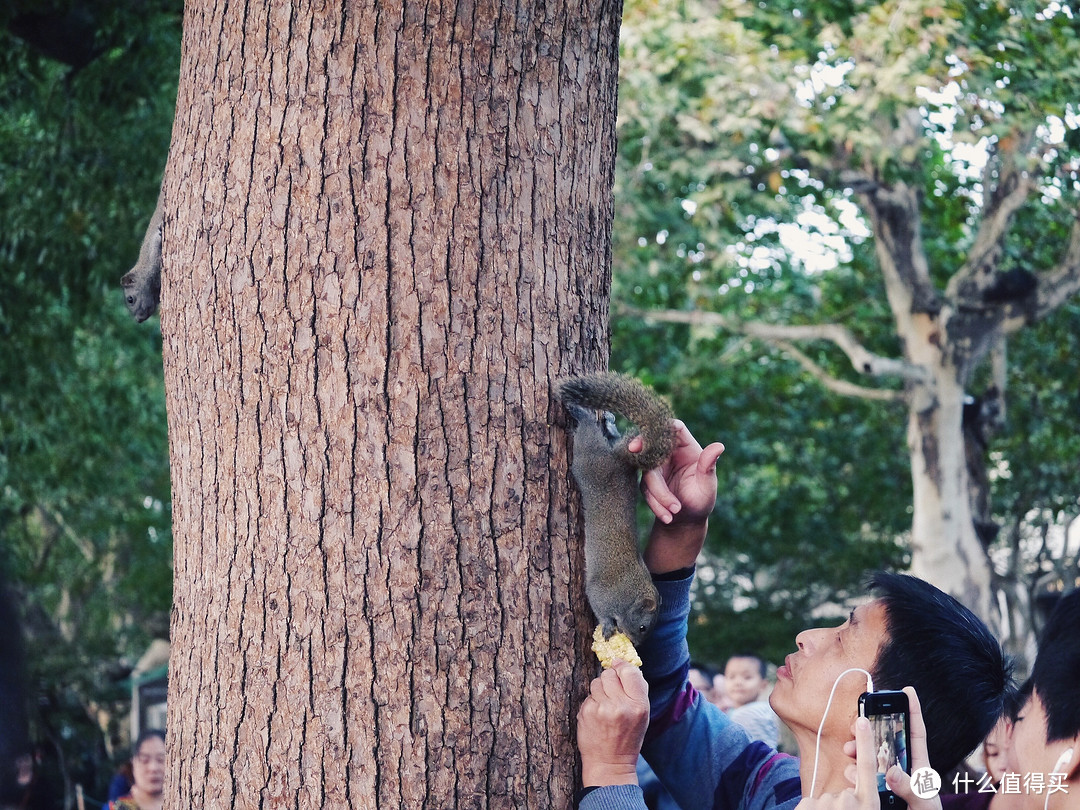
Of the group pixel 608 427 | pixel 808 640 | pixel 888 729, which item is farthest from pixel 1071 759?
pixel 608 427

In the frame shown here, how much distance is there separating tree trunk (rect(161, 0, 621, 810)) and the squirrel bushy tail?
63 millimetres

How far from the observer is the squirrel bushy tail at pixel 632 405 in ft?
6.76

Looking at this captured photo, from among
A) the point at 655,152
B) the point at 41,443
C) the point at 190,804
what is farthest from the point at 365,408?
the point at 655,152

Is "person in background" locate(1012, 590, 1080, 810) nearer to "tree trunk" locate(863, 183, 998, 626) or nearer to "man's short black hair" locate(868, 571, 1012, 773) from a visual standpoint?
"man's short black hair" locate(868, 571, 1012, 773)

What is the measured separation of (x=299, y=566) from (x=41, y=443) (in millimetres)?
7393

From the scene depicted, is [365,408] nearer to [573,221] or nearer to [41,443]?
[573,221]

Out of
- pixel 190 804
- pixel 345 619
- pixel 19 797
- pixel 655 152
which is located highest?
pixel 655 152

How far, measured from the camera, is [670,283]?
11469mm

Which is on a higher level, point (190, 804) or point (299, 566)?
point (299, 566)

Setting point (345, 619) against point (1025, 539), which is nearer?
point (345, 619)

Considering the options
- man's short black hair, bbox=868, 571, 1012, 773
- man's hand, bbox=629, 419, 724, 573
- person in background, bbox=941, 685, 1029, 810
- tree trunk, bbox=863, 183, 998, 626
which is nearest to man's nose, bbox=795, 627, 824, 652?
man's short black hair, bbox=868, 571, 1012, 773

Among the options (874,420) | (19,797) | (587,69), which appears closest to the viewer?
(19,797)

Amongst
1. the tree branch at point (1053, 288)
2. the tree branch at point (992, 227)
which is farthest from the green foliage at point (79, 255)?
the tree branch at point (1053, 288)

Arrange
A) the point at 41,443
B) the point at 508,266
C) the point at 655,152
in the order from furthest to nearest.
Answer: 1. the point at 655,152
2. the point at 41,443
3. the point at 508,266
